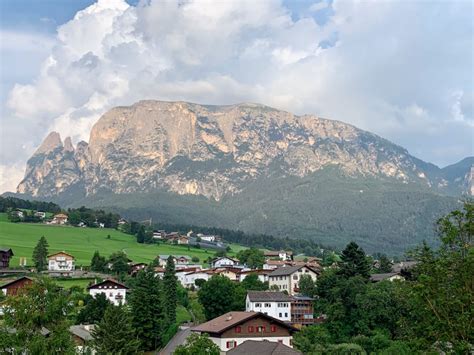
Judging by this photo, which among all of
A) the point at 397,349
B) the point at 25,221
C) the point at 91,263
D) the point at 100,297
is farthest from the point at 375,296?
the point at 25,221

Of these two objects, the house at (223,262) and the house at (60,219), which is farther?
the house at (60,219)

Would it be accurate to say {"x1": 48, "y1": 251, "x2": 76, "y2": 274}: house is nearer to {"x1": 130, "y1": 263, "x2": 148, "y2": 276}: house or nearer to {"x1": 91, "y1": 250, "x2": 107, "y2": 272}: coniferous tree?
{"x1": 91, "y1": 250, "x2": 107, "y2": 272}: coniferous tree

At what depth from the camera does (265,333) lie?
61.0 metres

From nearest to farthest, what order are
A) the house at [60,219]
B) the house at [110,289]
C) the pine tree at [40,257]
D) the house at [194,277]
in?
the house at [110,289], the pine tree at [40,257], the house at [194,277], the house at [60,219]

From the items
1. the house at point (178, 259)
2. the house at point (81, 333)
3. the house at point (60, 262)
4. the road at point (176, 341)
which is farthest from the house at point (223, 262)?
the house at point (81, 333)

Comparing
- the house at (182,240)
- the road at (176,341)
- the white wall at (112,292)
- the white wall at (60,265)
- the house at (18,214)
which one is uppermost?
Result: the house at (18,214)

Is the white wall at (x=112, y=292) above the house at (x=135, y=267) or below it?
below

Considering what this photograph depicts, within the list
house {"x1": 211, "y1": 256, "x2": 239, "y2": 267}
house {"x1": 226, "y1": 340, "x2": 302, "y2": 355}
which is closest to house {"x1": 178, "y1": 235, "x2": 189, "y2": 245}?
house {"x1": 211, "y1": 256, "x2": 239, "y2": 267}

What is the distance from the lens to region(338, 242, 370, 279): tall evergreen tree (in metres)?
73.5

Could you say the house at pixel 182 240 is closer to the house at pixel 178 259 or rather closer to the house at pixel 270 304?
the house at pixel 178 259

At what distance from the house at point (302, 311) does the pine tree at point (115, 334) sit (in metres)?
29.0

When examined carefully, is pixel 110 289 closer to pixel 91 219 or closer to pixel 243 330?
pixel 243 330

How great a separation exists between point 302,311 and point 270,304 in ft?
15.0

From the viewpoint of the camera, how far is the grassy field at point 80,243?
134 m
